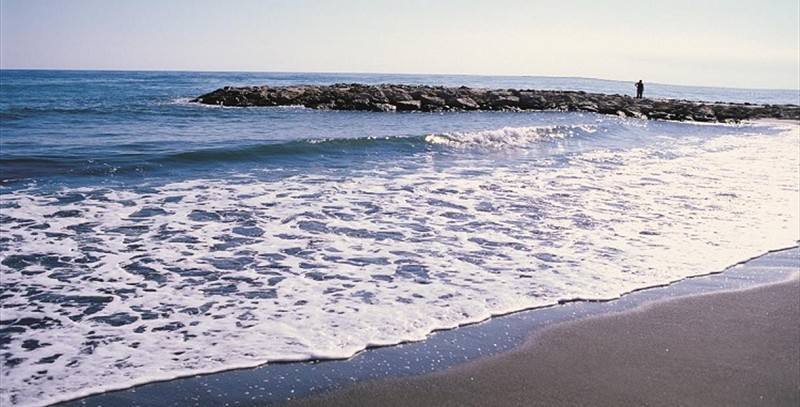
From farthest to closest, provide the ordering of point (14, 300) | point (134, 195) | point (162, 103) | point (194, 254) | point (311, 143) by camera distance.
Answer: point (162, 103), point (311, 143), point (134, 195), point (194, 254), point (14, 300)

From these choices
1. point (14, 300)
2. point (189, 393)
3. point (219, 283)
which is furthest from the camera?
point (219, 283)

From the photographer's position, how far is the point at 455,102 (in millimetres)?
35562

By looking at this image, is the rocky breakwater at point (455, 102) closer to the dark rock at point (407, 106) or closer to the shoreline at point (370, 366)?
the dark rock at point (407, 106)

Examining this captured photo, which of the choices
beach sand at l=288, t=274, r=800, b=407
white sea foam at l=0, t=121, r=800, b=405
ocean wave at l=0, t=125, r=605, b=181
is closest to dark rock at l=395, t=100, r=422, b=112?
ocean wave at l=0, t=125, r=605, b=181

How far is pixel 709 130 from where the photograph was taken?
29.5 meters

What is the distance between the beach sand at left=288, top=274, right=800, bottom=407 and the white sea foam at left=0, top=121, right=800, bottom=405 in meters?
0.63

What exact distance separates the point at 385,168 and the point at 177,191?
15.7 feet

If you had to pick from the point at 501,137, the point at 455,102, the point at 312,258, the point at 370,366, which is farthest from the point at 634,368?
the point at 455,102

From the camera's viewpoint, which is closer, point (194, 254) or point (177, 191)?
point (194, 254)

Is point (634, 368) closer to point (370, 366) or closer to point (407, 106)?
point (370, 366)

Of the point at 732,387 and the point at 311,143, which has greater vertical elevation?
the point at 311,143

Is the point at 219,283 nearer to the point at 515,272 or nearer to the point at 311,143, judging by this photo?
the point at 515,272

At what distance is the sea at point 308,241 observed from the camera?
4633mm

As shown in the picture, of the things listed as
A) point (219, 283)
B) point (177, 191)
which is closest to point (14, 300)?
point (219, 283)
